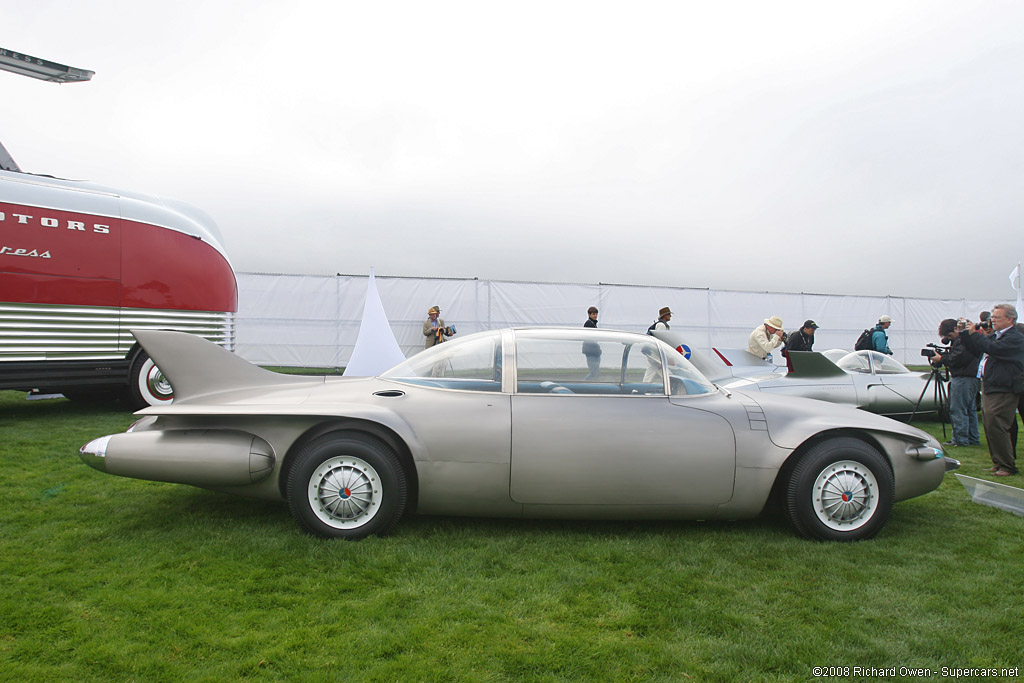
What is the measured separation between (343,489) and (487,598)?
111 cm

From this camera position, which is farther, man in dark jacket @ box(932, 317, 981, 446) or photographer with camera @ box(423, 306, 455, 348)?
photographer with camera @ box(423, 306, 455, 348)

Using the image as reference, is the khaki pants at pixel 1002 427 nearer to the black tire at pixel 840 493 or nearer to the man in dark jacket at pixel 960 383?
the man in dark jacket at pixel 960 383

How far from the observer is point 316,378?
429cm

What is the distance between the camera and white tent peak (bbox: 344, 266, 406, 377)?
1201cm

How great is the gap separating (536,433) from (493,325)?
1344cm

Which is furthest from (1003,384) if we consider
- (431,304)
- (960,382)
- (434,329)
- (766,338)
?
(431,304)

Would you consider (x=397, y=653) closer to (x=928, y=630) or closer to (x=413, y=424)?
(x=413, y=424)

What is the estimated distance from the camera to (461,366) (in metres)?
3.88

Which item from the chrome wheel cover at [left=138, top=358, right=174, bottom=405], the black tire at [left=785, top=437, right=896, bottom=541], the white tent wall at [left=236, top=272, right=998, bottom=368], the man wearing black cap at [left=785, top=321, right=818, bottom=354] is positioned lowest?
the black tire at [left=785, top=437, right=896, bottom=541]

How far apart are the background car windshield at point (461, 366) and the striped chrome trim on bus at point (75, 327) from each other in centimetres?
435

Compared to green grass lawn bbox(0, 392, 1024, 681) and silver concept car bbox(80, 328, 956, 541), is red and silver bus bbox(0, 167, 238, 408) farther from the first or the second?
silver concept car bbox(80, 328, 956, 541)

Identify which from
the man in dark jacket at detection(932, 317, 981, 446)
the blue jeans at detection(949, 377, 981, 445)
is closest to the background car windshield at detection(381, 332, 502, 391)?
the man in dark jacket at detection(932, 317, 981, 446)

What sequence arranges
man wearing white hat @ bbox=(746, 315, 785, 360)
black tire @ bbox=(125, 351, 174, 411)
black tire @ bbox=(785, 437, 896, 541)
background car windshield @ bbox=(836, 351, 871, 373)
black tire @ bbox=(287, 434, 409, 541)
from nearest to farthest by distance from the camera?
black tire @ bbox=(287, 434, 409, 541), black tire @ bbox=(785, 437, 896, 541), black tire @ bbox=(125, 351, 174, 411), background car windshield @ bbox=(836, 351, 871, 373), man wearing white hat @ bbox=(746, 315, 785, 360)

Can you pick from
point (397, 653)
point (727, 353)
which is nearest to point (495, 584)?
point (397, 653)
